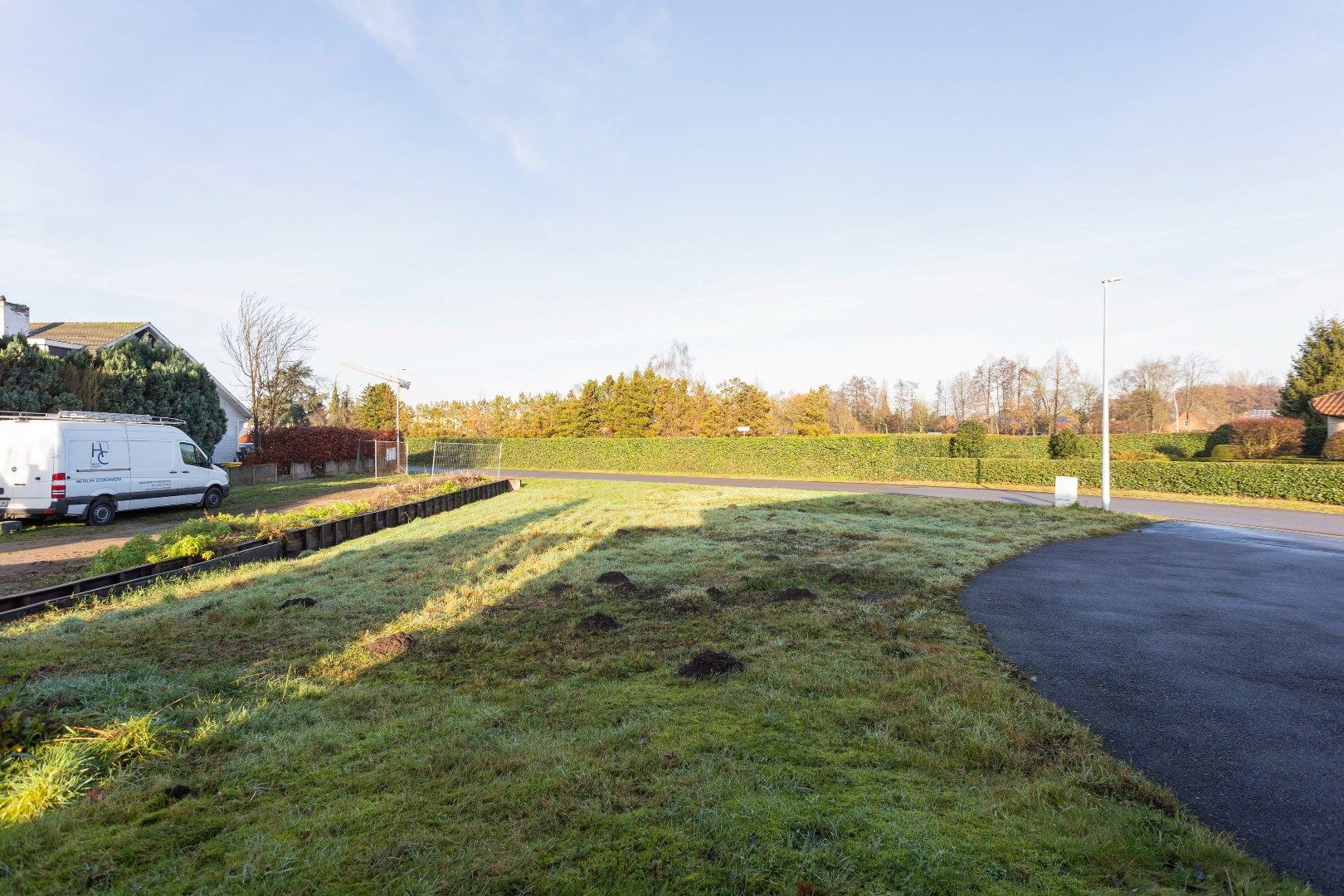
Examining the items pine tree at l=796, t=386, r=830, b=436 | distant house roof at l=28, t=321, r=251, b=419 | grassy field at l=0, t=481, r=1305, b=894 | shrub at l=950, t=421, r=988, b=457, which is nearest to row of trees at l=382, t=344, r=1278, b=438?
pine tree at l=796, t=386, r=830, b=436

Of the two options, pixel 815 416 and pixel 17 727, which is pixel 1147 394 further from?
pixel 17 727

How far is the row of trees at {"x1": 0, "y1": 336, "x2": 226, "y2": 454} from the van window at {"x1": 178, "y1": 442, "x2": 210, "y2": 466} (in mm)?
3822

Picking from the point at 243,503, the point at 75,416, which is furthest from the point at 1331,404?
the point at 75,416

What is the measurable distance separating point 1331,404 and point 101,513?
40554 millimetres

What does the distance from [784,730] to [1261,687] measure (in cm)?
377

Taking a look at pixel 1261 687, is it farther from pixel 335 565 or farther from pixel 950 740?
pixel 335 565

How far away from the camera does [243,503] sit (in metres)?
18.1

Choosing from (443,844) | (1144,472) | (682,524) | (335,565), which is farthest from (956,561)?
(1144,472)

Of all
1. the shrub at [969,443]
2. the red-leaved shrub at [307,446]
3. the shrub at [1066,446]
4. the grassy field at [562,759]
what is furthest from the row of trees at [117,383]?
the shrub at [1066,446]

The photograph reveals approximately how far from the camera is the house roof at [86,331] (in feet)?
83.7

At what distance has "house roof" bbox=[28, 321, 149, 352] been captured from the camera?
25500mm

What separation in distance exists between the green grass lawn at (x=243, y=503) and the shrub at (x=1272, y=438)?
3654cm

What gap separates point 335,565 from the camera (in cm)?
891

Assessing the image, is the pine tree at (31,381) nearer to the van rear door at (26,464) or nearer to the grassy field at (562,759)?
the van rear door at (26,464)
